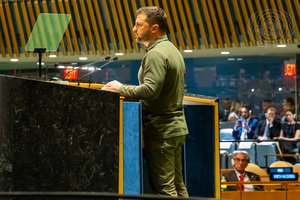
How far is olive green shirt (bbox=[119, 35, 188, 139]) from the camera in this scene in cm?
424

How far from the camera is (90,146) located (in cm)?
403

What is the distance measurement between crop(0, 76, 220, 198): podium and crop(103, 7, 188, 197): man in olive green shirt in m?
0.09

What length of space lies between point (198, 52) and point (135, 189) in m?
11.6

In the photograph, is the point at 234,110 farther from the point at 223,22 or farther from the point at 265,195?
the point at 265,195

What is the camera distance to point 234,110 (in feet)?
51.0

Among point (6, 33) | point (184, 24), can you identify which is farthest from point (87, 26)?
point (184, 24)

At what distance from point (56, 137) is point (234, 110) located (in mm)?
11848

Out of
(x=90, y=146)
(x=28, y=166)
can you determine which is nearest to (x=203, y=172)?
(x=90, y=146)

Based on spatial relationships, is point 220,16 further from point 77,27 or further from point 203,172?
point 203,172

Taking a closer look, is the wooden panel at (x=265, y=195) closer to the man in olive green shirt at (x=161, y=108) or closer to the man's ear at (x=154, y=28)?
the man in olive green shirt at (x=161, y=108)

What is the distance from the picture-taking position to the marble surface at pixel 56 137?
371 cm

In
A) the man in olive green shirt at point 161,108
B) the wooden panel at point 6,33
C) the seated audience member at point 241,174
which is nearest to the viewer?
the man in olive green shirt at point 161,108

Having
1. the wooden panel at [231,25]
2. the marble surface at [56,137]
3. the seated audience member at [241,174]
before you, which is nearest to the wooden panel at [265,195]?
the seated audience member at [241,174]

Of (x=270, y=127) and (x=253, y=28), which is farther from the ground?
(x=253, y=28)
